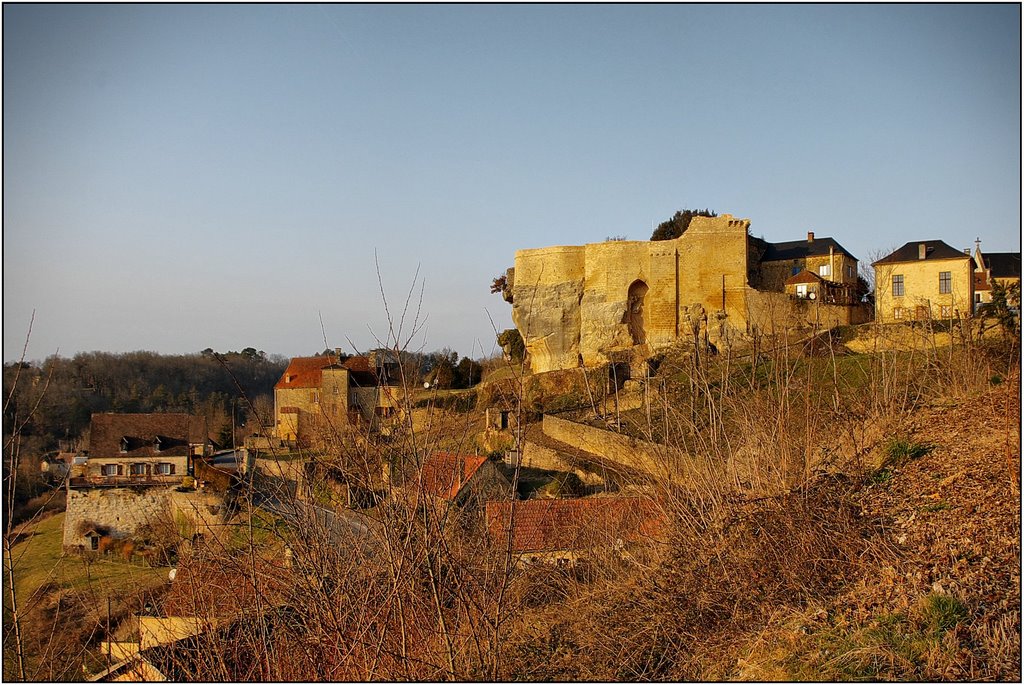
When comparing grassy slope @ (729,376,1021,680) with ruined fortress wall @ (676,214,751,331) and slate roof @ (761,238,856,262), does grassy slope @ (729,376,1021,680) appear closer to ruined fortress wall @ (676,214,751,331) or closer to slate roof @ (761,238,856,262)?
ruined fortress wall @ (676,214,751,331)

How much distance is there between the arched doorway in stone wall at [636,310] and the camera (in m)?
31.3

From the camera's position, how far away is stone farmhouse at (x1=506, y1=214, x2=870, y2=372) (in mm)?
28844

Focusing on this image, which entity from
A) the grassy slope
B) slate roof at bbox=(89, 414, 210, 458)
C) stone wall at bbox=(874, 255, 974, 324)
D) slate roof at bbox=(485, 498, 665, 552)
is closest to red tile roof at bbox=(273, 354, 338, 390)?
slate roof at bbox=(89, 414, 210, 458)

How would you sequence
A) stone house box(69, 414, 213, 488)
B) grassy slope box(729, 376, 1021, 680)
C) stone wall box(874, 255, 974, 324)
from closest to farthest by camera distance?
grassy slope box(729, 376, 1021, 680)
stone house box(69, 414, 213, 488)
stone wall box(874, 255, 974, 324)

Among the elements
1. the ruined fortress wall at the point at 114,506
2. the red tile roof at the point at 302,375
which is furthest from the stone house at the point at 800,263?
the ruined fortress wall at the point at 114,506

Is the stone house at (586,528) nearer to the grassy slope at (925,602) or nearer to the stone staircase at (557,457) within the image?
the grassy slope at (925,602)

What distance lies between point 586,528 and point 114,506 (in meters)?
16.8

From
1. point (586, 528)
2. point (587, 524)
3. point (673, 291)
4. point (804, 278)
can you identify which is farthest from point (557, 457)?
point (804, 278)

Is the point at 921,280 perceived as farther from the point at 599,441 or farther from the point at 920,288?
the point at 599,441

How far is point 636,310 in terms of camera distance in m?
31.5

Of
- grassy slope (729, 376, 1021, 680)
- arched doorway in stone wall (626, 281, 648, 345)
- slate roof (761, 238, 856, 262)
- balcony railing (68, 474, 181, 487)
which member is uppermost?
slate roof (761, 238, 856, 262)

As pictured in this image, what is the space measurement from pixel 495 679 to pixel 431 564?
0.75 m

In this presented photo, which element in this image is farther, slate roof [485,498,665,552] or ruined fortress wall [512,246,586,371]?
ruined fortress wall [512,246,586,371]

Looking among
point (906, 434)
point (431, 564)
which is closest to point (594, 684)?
point (431, 564)
